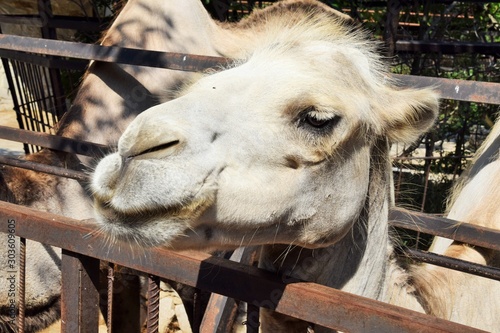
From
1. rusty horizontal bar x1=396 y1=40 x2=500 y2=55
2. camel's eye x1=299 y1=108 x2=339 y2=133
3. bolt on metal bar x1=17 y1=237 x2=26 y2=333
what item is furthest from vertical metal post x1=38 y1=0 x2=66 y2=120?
camel's eye x1=299 y1=108 x2=339 y2=133

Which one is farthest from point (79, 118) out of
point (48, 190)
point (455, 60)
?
point (455, 60)

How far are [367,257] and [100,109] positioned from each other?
2.21m

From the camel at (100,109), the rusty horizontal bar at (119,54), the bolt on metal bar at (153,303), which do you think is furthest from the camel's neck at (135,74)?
the bolt on metal bar at (153,303)

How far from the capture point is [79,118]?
3709mm

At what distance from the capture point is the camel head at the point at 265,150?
143 cm

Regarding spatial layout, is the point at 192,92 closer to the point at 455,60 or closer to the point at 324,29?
the point at 324,29

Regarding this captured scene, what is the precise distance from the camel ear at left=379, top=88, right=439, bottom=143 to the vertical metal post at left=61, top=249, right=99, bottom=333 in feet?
2.88

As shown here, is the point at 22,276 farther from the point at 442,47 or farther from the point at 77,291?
the point at 442,47

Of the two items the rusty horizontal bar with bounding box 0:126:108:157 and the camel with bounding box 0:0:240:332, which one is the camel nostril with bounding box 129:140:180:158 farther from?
the rusty horizontal bar with bounding box 0:126:108:157

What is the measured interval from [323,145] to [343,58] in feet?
1.00

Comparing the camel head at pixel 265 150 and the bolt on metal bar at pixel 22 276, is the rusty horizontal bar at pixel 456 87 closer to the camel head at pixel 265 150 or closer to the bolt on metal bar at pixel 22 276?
the camel head at pixel 265 150

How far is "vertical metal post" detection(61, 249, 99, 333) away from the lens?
179 cm

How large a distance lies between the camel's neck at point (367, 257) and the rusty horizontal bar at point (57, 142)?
1.43 meters

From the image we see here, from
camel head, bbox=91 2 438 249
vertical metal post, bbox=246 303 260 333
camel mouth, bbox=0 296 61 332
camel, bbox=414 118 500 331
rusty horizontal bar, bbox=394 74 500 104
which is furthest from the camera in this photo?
camel mouth, bbox=0 296 61 332
